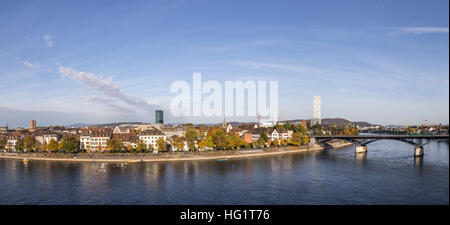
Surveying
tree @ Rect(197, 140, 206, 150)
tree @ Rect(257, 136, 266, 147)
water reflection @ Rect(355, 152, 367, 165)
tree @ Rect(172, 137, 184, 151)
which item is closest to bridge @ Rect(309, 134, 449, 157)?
water reflection @ Rect(355, 152, 367, 165)

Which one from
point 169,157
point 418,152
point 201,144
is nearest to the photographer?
point 418,152

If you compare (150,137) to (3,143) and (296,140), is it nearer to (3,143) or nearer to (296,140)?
(3,143)

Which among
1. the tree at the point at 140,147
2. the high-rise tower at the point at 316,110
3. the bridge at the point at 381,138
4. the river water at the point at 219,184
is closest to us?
the river water at the point at 219,184

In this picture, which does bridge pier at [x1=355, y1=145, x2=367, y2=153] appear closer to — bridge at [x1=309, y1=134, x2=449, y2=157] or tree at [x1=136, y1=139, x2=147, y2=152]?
bridge at [x1=309, y1=134, x2=449, y2=157]

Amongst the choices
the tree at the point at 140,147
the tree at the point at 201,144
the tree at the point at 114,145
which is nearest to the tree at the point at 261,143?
the tree at the point at 201,144

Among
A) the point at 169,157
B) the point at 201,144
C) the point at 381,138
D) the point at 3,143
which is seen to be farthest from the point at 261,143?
the point at 3,143

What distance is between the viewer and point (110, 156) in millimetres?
24203

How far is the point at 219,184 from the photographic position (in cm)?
1492

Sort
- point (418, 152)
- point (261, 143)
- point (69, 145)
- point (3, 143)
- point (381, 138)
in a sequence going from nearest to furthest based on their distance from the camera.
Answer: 1. point (418, 152)
2. point (69, 145)
3. point (381, 138)
4. point (3, 143)
5. point (261, 143)

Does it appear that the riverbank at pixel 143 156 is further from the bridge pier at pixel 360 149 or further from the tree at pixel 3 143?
the bridge pier at pixel 360 149

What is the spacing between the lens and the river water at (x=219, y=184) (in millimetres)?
11875
